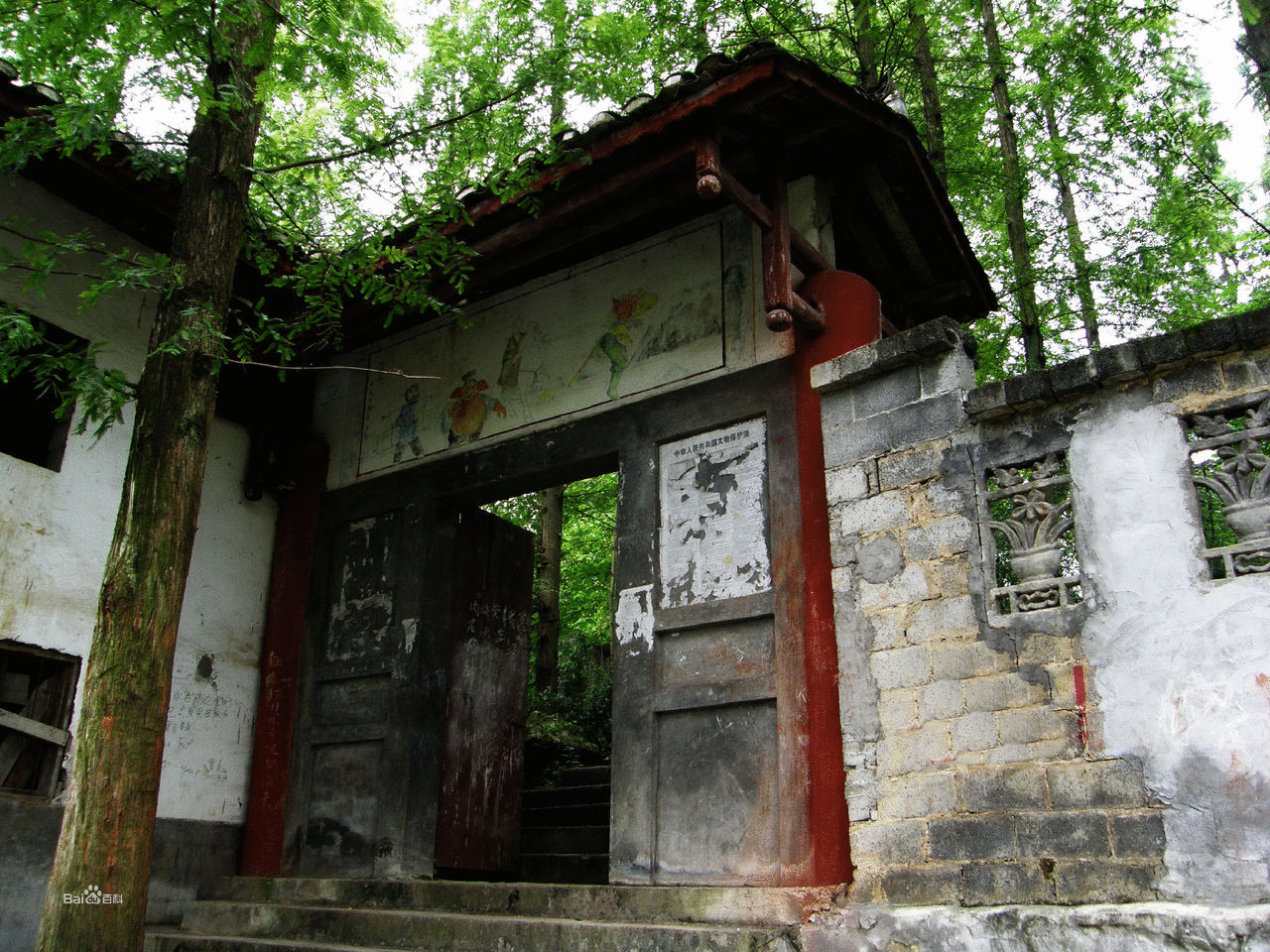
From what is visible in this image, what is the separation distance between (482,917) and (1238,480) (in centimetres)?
435

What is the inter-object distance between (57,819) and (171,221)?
4143 mm

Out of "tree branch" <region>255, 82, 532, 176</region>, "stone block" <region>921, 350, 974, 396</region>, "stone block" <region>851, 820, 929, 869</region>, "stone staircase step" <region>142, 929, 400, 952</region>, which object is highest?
"tree branch" <region>255, 82, 532, 176</region>

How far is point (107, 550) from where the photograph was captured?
7.34 meters

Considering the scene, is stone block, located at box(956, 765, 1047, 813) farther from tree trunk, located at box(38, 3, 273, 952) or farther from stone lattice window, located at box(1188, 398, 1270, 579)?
tree trunk, located at box(38, 3, 273, 952)

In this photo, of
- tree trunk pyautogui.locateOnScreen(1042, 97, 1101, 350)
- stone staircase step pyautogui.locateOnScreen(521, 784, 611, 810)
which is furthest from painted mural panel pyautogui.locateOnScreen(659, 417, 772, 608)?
tree trunk pyautogui.locateOnScreen(1042, 97, 1101, 350)

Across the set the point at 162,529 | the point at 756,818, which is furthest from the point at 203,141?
the point at 756,818

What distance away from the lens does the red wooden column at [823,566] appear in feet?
17.1

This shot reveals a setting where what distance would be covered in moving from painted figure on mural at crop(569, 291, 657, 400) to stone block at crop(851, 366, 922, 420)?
1.82 m

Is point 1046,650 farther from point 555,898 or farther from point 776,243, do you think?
point 555,898

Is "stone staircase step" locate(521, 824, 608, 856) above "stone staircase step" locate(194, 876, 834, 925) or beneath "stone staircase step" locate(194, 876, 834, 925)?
above

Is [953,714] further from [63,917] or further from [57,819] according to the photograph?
[57,819]

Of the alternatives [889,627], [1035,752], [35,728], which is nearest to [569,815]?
[35,728]

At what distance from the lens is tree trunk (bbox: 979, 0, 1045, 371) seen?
9648mm

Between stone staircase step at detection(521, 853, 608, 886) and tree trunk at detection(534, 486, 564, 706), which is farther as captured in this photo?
tree trunk at detection(534, 486, 564, 706)
